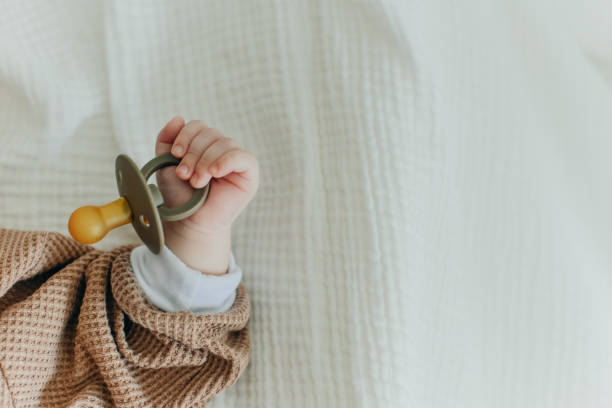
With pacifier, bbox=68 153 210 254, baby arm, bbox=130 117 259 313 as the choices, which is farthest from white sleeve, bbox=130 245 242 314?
pacifier, bbox=68 153 210 254

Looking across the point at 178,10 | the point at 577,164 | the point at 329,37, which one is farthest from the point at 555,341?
the point at 178,10

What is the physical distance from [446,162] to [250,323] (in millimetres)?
353

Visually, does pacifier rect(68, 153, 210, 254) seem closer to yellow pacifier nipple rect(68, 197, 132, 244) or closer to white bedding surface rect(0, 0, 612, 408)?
yellow pacifier nipple rect(68, 197, 132, 244)

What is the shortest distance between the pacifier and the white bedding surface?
24 centimetres

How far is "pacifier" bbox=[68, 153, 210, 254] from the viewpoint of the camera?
0.50 m

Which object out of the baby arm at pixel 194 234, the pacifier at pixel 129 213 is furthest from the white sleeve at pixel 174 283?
the pacifier at pixel 129 213

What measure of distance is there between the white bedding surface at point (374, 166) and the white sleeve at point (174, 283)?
94mm

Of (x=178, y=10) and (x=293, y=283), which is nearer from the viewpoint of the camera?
(x=293, y=283)

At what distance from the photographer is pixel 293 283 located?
74 centimetres

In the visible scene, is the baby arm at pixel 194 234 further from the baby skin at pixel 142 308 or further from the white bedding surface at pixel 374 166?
the white bedding surface at pixel 374 166

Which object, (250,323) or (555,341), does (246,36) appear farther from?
(555,341)

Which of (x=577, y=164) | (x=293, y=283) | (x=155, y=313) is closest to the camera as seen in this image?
(x=155, y=313)

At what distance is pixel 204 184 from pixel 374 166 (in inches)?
9.4

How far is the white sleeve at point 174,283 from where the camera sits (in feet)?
2.14
